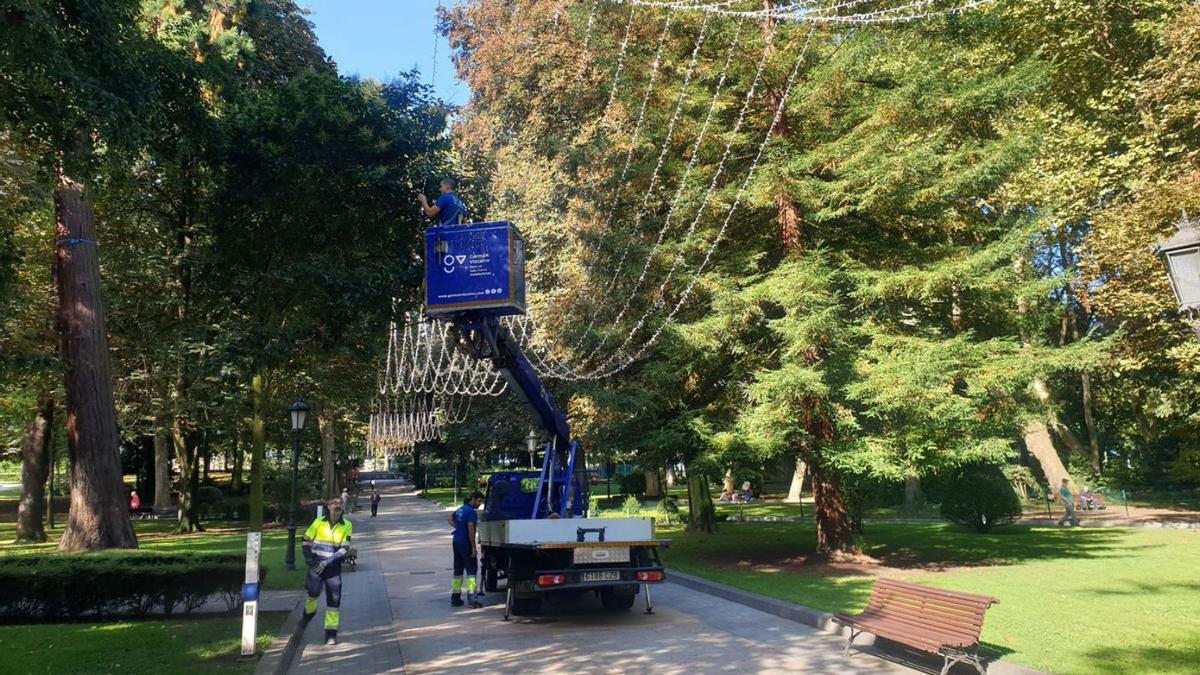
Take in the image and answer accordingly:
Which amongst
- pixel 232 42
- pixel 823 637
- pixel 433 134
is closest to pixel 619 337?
pixel 433 134

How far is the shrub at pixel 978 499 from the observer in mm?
21797

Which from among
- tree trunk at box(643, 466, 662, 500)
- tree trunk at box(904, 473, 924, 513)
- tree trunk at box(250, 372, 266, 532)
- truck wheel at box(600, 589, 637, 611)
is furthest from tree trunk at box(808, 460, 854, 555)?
tree trunk at box(643, 466, 662, 500)

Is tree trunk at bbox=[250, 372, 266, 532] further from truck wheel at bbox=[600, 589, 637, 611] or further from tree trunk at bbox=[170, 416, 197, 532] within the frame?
tree trunk at bbox=[170, 416, 197, 532]

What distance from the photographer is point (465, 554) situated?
1226 centimetres

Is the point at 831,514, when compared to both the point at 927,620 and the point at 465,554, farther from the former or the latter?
the point at 927,620

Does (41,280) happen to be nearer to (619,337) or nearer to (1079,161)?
(619,337)

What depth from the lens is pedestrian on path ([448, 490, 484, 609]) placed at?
12039 mm

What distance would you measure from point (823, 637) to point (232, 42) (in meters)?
16.0

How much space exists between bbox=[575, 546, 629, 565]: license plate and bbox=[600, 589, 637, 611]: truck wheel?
1080mm

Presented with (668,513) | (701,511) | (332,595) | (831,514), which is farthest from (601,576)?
(668,513)

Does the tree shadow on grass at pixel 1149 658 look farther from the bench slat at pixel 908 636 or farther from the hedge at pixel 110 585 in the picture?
the hedge at pixel 110 585

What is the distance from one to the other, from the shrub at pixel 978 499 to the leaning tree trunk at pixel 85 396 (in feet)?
64.2

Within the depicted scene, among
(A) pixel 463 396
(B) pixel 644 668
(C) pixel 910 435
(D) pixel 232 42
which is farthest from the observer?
(A) pixel 463 396

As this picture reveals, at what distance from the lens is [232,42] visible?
55.9ft
